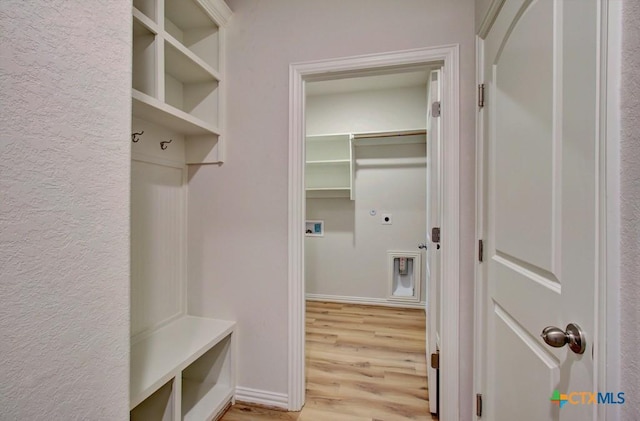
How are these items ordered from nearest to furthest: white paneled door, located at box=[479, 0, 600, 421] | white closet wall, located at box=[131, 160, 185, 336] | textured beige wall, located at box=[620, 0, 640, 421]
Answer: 1. textured beige wall, located at box=[620, 0, 640, 421]
2. white paneled door, located at box=[479, 0, 600, 421]
3. white closet wall, located at box=[131, 160, 185, 336]

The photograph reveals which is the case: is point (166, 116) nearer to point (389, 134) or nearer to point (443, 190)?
point (443, 190)

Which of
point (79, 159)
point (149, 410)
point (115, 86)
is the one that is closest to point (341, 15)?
point (115, 86)

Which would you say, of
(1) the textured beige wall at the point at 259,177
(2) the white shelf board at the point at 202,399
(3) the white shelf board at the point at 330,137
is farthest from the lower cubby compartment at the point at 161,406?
(3) the white shelf board at the point at 330,137

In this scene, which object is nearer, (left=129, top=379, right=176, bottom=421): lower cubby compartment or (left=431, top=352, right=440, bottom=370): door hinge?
(left=129, top=379, right=176, bottom=421): lower cubby compartment

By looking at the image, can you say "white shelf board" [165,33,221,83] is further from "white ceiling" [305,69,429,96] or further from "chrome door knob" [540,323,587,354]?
"chrome door knob" [540,323,587,354]

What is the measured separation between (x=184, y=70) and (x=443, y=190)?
1641 mm

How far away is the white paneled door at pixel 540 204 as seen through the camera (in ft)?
2.03

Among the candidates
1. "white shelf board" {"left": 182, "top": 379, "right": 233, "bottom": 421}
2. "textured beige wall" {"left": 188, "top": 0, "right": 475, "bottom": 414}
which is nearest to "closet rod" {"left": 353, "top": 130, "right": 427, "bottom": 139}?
"textured beige wall" {"left": 188, "top": 0, "right": 475, "bottom": 414}

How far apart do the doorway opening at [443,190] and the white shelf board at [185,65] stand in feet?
1.67

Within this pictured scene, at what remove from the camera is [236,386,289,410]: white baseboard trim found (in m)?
1.66

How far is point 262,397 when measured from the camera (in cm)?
168

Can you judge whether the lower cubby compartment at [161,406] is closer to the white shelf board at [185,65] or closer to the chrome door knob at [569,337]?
the chrome door knob at [569,337]

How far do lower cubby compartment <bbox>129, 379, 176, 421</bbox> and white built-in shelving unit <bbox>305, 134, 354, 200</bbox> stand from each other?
239cm

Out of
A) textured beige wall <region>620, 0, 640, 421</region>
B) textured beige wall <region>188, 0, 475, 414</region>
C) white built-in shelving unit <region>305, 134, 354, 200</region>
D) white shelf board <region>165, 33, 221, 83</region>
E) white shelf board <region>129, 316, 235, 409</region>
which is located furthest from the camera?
white built-in shelving unit <region>305, 134, 354, 200</region>
